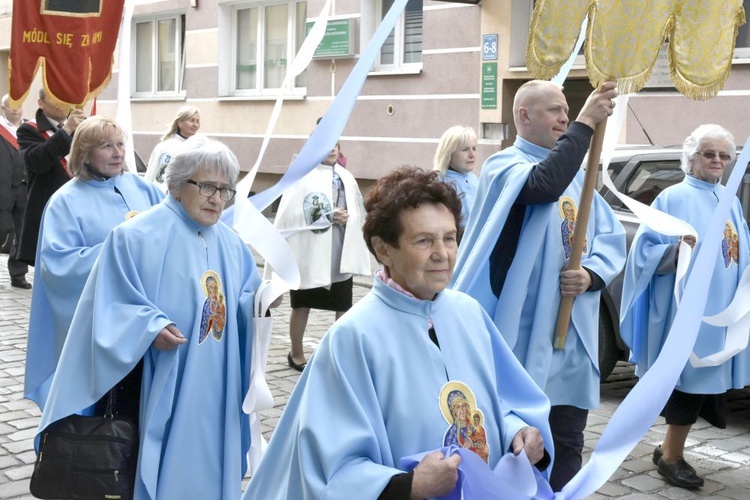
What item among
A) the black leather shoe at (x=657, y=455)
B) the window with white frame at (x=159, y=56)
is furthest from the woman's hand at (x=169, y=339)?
the window with white frame at (x=159, y=56)

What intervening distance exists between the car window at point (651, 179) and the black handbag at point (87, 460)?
13.9 feet

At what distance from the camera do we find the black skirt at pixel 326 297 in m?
8.60

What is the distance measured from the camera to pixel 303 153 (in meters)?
3.96

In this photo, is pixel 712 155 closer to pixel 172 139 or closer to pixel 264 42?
pixel 172 139

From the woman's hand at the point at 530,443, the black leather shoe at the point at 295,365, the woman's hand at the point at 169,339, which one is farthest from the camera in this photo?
the black leather shoe at the point at 295,365

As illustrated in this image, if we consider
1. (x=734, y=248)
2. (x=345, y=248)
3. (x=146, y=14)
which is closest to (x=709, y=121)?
(x=345, y=248)

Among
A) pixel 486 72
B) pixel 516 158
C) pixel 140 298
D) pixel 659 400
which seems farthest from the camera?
pixel 486 72

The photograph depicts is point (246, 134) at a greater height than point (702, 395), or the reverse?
point (246, 134)

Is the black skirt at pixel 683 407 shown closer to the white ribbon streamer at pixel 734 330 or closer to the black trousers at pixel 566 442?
the white ribbon streamer at pixel 734 330

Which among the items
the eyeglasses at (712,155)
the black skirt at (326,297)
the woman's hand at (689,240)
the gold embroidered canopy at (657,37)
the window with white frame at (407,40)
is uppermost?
the window with white frame at (407,40)

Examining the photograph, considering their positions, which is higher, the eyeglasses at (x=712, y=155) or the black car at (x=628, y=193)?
the eyeglasses at (x=712, y=155)

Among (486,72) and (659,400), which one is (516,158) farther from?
(486,72)

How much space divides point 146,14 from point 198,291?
58.1 ft

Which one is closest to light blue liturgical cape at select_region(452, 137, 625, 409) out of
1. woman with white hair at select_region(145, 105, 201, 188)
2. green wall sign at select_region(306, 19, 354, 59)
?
woman with white hair at select_region(145, 105, 201, 188)
